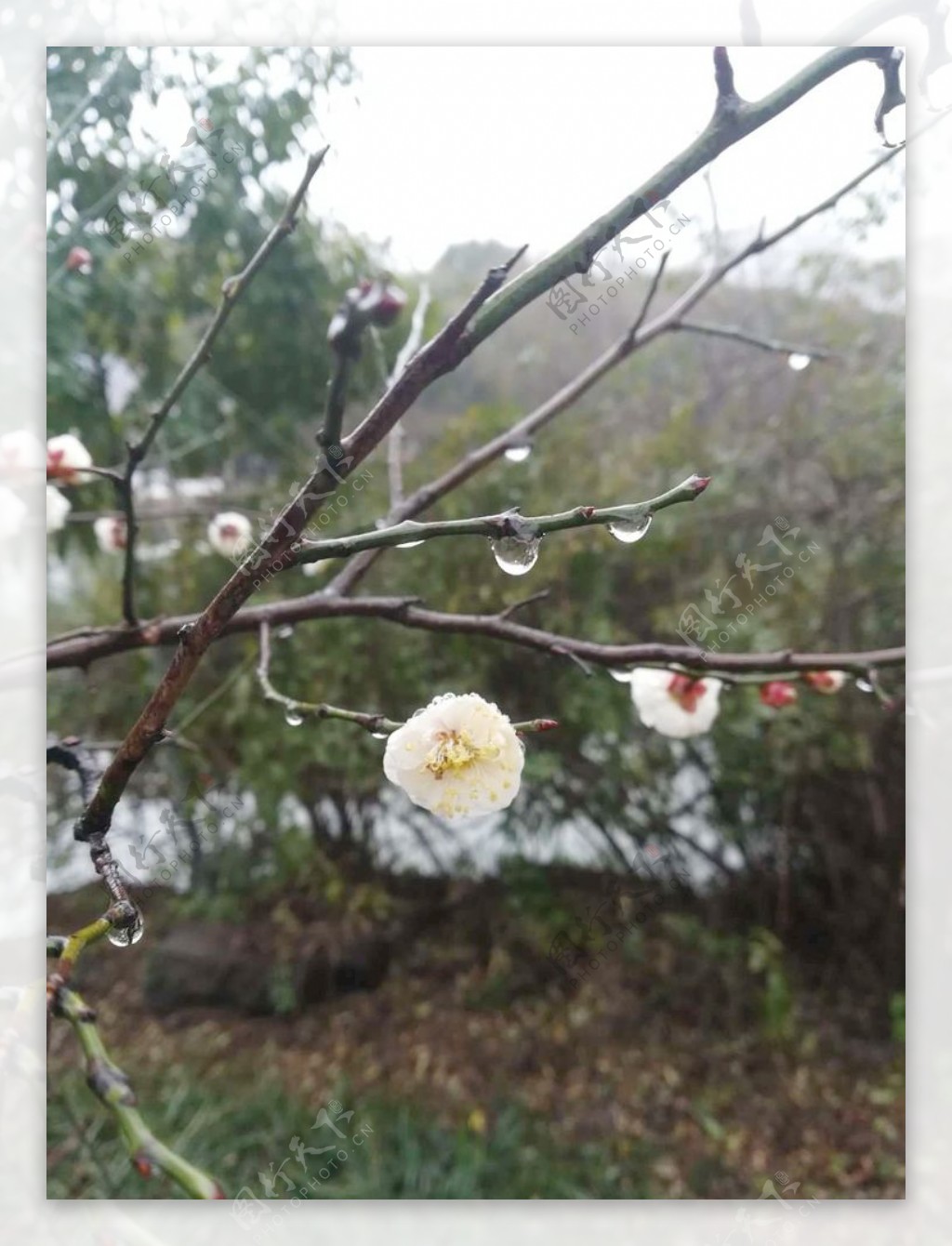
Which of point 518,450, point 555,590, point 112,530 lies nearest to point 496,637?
point 518,450

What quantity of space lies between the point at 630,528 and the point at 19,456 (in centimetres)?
64

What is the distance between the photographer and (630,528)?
1.14 feet

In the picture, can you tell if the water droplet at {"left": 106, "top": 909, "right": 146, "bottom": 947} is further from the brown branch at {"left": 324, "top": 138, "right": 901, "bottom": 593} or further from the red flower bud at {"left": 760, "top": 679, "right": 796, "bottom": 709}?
Answer: the red flower bud at {"left": 760, "top": 679, "right": 796, "bottom": 709}

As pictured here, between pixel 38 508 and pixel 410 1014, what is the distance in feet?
3.62

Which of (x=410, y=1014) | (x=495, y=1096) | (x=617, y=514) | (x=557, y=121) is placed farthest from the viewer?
(x=410, y=1014)

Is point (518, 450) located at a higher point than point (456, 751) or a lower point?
higher

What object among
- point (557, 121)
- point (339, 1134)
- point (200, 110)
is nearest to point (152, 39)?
point (200, 110)

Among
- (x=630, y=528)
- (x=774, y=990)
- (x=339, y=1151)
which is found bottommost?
(x=339, y=1151)

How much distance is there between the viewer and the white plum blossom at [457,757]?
0.46 m

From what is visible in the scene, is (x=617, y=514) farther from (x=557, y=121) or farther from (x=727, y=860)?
(x=727, y=860)

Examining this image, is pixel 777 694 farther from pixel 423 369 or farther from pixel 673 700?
pixel 423 369

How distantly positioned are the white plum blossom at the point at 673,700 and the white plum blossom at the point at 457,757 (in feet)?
1.10

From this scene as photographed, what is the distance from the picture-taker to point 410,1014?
159 centimetres

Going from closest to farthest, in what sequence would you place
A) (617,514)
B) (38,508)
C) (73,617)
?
1. (617,514)
2. (38,508)
3. (73,617)
